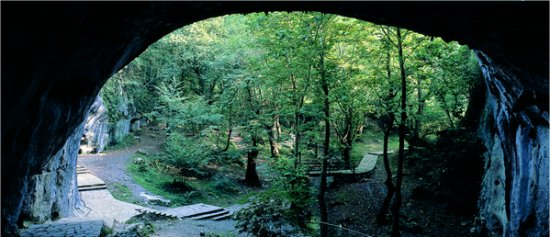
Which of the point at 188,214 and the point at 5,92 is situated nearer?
the point at 5,92

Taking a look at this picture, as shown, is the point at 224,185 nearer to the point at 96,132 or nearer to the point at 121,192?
the point at 121,192

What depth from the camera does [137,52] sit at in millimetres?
6176

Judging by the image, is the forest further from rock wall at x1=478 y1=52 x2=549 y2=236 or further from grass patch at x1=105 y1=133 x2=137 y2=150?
rock wall at x1=478 y1=52 x2=549 y2=236

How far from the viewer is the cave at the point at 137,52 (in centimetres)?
357

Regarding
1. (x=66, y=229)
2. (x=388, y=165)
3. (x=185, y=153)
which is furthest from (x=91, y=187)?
(x=388, y=165)

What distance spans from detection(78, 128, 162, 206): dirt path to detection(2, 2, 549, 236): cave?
12.7 meters

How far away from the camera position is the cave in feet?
11.7

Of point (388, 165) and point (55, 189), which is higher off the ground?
point (388, 165)

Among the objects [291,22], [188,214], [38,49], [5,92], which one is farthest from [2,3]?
[188,214]

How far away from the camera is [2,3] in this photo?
10.1ft

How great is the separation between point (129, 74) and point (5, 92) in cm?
2308

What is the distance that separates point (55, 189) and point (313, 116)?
12.4m

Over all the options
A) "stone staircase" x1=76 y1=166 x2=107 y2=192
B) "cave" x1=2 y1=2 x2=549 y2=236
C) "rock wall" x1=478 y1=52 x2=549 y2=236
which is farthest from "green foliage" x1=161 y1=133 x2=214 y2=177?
"rock wall" x1=478 y1=52 x2=549 y2=236

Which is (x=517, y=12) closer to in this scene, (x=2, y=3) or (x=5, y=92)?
(x=2, y=3)
